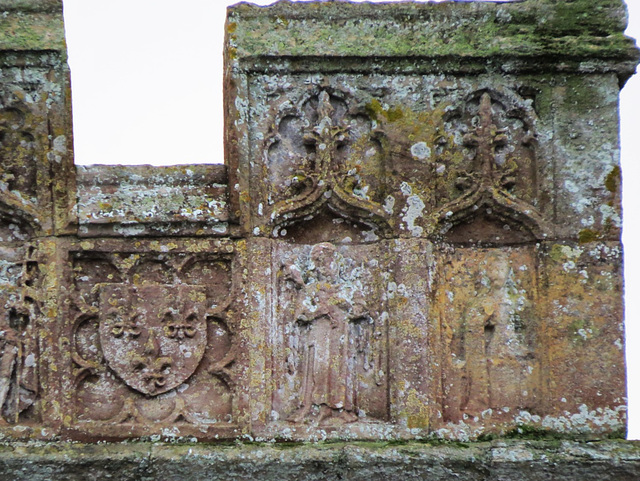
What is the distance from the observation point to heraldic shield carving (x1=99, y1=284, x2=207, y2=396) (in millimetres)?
6180

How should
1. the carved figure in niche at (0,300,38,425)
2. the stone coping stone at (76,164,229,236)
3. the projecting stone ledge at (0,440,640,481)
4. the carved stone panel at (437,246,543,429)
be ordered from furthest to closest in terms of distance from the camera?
the carved stone panel at (437,246,543,429) < the stone coping stone at (76,164,229,236) < the carved figure in niche at (0,300,38,425) < the projecting stone ledge at (0,440,640,481)

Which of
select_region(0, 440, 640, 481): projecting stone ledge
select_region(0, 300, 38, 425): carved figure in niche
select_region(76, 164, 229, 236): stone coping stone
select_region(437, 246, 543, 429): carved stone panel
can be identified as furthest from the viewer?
select_region(437, 246, 543, 429): carved stone panel

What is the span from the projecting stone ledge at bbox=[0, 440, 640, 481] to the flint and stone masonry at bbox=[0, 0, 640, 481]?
19 millimetres

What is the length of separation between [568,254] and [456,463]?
1.52 metres

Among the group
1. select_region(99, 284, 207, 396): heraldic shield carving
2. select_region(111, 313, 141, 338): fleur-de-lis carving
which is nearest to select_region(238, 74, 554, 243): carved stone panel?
select_region(99, 284, 207, 396): heraldic shield carving

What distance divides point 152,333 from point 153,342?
0.06 metres

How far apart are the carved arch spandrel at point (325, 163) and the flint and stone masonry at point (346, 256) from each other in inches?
0.6

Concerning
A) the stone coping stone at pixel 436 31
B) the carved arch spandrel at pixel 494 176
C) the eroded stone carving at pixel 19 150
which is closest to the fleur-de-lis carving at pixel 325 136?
the stone coping stone at pixel 436 31

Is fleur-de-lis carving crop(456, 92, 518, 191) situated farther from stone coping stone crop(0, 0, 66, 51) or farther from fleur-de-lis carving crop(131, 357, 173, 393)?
stone coping stone crop(0, 0, 66, 51)

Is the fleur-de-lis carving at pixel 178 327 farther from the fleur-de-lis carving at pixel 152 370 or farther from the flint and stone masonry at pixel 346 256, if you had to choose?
the fleur-de-lis carving at pixel 152 370

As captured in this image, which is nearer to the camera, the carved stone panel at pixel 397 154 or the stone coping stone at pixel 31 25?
the stone coping stone at pixel 31 25

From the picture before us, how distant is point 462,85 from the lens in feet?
21.1

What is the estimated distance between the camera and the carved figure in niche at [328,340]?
6238 millimetres

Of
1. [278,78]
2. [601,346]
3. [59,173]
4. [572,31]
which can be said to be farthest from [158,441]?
[572,31]
